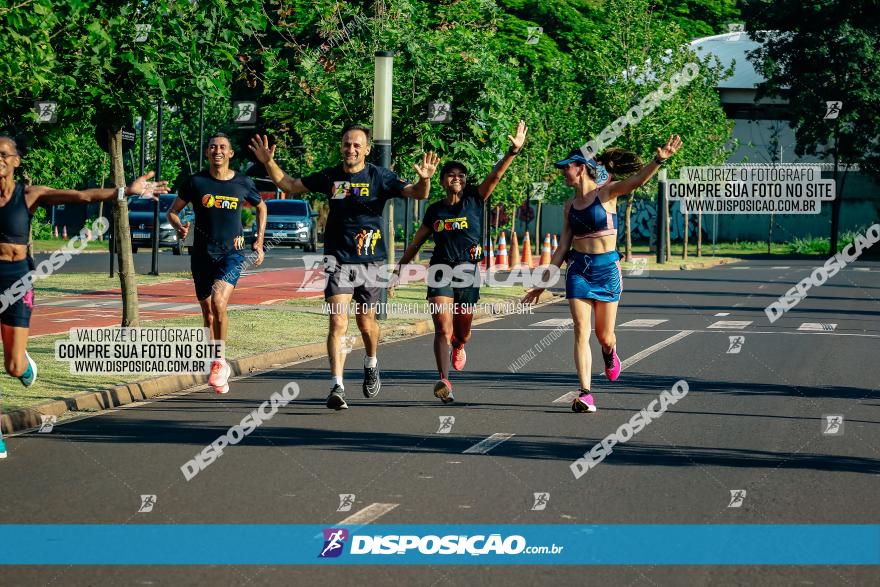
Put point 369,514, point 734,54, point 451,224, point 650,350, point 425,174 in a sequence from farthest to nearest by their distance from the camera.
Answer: point 734,54 < point 650,350 < point 451,224 < point 425,174 < point 369,514

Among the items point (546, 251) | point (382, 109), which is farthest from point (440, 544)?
point (546, 251)

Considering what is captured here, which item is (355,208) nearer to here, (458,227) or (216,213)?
(458,227)

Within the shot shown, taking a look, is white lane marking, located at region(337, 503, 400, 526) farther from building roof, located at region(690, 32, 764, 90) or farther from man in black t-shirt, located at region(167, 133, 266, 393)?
building roof, located at region(690, 32, 764, 90)

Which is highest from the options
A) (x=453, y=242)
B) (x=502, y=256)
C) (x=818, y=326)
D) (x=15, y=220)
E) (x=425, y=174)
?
(x=425, y=174)

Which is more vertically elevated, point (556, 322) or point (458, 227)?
point (458, 227)

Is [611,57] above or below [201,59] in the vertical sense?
above

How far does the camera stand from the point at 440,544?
644 centimetres

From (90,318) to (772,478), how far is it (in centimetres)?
1292

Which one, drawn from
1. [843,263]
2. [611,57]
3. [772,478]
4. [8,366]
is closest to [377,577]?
[772,478]

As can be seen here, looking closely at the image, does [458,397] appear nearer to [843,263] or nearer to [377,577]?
[377,577]

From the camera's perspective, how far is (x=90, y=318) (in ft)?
62.1

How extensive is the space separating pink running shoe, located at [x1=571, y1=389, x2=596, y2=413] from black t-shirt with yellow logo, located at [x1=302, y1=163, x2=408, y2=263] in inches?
81.5

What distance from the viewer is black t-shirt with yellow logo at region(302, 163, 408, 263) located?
432 inches

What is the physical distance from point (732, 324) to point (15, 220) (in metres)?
14.6
